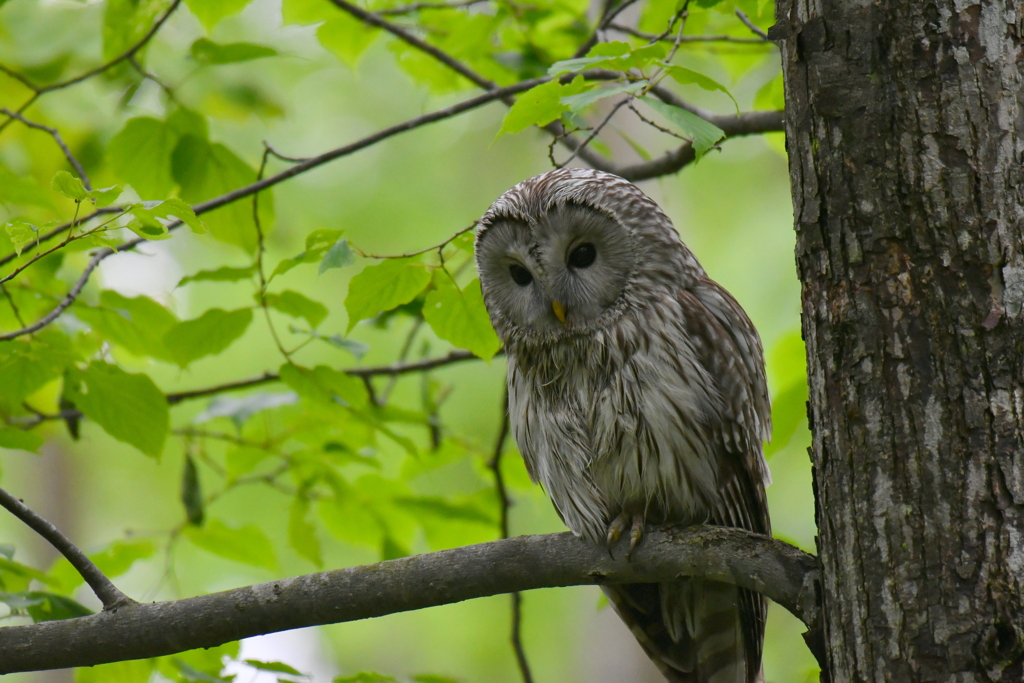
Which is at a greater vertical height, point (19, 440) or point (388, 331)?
point (388, 331)

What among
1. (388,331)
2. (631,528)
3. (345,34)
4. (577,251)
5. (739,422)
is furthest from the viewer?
(388,331)

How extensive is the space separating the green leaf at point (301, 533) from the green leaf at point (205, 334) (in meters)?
0.80

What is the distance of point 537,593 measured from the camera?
1169 cm

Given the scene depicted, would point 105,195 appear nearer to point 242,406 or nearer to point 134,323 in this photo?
point 134,323

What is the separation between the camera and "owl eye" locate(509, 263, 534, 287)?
2.97 meters

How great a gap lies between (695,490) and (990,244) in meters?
1.26

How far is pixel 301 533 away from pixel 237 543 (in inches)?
10.0

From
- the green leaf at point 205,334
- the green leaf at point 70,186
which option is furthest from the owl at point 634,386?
the green leaf at point 70,186

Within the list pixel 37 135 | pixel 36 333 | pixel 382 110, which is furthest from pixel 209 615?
pixel 382 110

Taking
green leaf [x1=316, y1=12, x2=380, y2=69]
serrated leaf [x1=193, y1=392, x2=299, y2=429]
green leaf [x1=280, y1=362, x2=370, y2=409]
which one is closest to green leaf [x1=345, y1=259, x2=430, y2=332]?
green leaf [x1=280, y1=362, x2=370, y2=409]

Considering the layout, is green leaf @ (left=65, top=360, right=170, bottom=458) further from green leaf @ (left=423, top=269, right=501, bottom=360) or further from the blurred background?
the blurred background

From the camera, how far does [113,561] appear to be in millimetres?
3186

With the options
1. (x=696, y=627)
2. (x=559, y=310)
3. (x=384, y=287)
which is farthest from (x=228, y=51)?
(x=696, y=627)

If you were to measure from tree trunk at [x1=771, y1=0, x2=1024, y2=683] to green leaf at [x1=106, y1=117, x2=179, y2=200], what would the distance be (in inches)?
88.2
